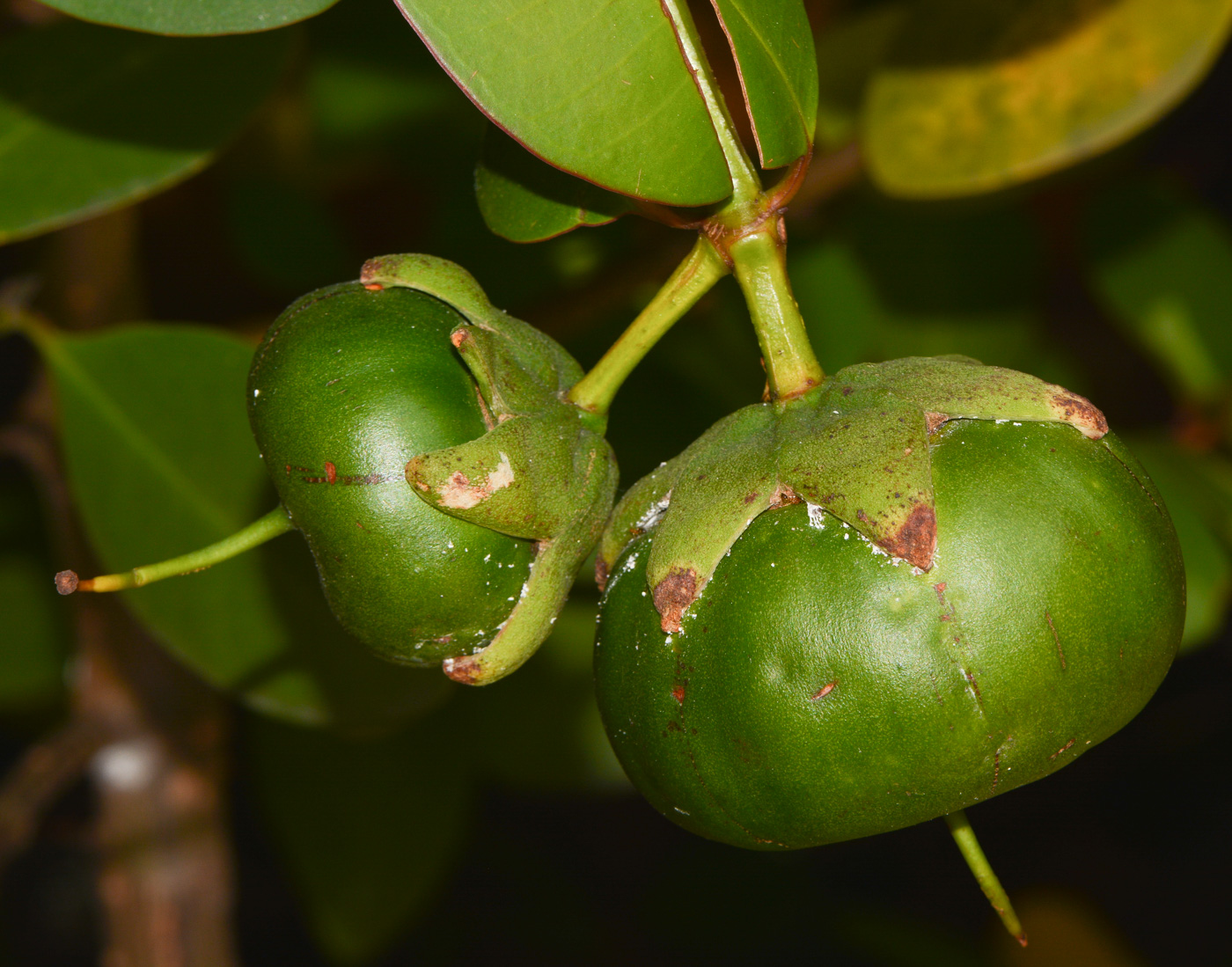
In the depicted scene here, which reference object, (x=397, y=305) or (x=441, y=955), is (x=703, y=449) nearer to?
(x=397, y=305)

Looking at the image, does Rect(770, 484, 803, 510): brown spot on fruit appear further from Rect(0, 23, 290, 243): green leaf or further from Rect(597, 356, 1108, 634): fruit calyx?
Rect(0, 23, 290, 243): green leaf

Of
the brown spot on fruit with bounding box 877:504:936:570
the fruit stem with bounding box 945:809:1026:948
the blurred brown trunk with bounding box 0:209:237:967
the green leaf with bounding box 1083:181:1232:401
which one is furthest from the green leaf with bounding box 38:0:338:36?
the green leaf with bounding box 1083:181:1232:401

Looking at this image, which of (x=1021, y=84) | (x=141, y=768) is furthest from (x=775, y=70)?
(x=141, y=768)

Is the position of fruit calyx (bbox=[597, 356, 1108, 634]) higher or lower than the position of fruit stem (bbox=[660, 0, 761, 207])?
lower

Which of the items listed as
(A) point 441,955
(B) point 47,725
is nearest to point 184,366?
(B) point 47,725

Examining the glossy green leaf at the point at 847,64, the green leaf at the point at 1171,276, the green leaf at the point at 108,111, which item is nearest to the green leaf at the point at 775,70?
the green leaf at the point at 108,111

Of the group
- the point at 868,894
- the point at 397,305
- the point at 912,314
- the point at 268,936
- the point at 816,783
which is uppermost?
the point at 397,305
